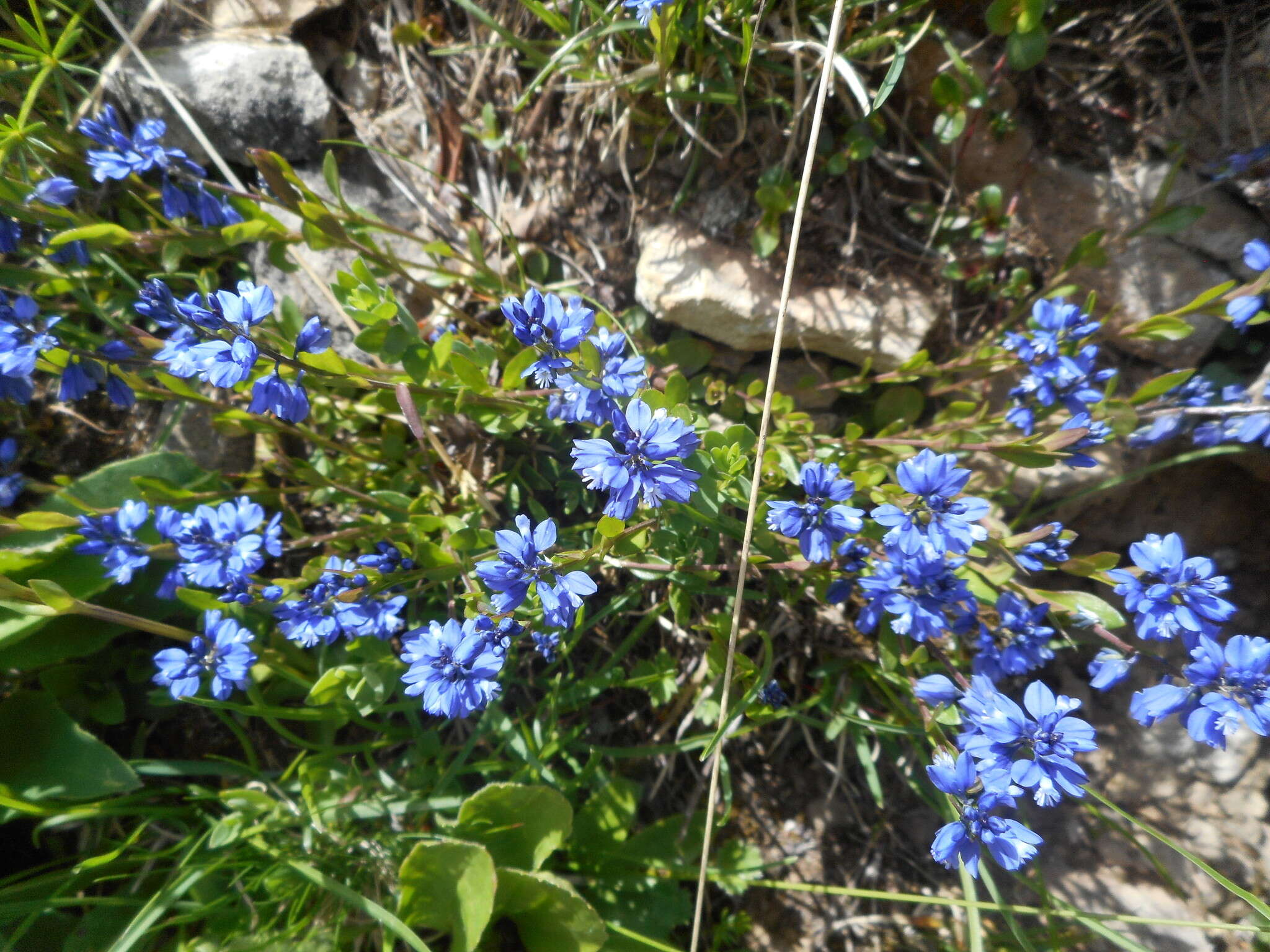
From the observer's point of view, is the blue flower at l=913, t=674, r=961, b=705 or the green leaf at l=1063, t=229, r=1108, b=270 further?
the green leaf at l=1063, t=229, r=1108, b=270

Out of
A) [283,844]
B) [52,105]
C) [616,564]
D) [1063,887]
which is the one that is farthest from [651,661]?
[52,105]

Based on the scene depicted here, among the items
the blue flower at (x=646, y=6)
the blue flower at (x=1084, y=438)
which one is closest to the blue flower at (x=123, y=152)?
the blue flower at (x=646, y=6)

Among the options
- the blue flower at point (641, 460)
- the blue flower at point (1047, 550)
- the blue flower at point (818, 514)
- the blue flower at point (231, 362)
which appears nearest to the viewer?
the blue flower at point (641, 460)

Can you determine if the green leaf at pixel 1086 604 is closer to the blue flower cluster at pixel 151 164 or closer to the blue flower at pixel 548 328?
the blue flower at pixel 548 328

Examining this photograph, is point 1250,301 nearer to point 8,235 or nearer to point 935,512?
point 935,512

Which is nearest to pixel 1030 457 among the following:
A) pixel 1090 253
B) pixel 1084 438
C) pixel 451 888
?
pixel 1084 438

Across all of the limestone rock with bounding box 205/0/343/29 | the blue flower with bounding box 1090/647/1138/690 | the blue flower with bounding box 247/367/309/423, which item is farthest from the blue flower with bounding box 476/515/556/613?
the limestone rock with bounding box 205/0/343/29

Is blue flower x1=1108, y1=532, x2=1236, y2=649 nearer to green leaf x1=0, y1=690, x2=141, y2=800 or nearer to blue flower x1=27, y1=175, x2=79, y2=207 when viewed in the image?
green leaf x1=0, y1=690, x2=141, y2=800
